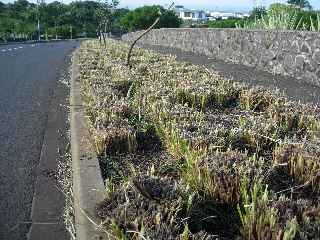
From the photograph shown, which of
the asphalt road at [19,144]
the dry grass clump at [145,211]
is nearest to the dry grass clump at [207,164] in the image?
the dry grass clump at [145,211]

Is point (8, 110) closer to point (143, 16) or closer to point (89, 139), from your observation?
point (89, 139)

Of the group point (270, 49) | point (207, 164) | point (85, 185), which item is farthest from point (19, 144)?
point (270, 49)

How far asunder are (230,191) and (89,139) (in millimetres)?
2265

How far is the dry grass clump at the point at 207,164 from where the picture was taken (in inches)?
127

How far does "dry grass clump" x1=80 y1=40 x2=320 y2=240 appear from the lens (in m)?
A: 3.24

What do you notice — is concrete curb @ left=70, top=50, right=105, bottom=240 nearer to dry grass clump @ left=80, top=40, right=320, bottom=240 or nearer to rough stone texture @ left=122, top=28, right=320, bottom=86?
dry grass clump @ left=80, top=40, right=320, bottom=240

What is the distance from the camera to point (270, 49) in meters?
12.5

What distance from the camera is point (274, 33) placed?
12.5 m

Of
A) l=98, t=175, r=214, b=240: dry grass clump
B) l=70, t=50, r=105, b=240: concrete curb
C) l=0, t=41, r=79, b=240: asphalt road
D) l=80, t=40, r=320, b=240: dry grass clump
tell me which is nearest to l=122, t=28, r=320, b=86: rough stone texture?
l=80, t=40, r=320, b=240: dry grass clump

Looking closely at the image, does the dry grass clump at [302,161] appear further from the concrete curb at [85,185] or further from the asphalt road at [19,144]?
the asphalt road at [19,144]

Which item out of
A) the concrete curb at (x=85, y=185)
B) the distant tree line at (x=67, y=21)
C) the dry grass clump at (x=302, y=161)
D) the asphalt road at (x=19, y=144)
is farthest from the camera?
the distant tree line at (x=67, y=21)

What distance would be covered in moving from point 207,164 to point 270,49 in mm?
9020

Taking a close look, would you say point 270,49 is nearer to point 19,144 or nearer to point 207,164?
point 19,144

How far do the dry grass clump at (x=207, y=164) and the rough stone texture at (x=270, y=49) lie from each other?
11.5 ft
